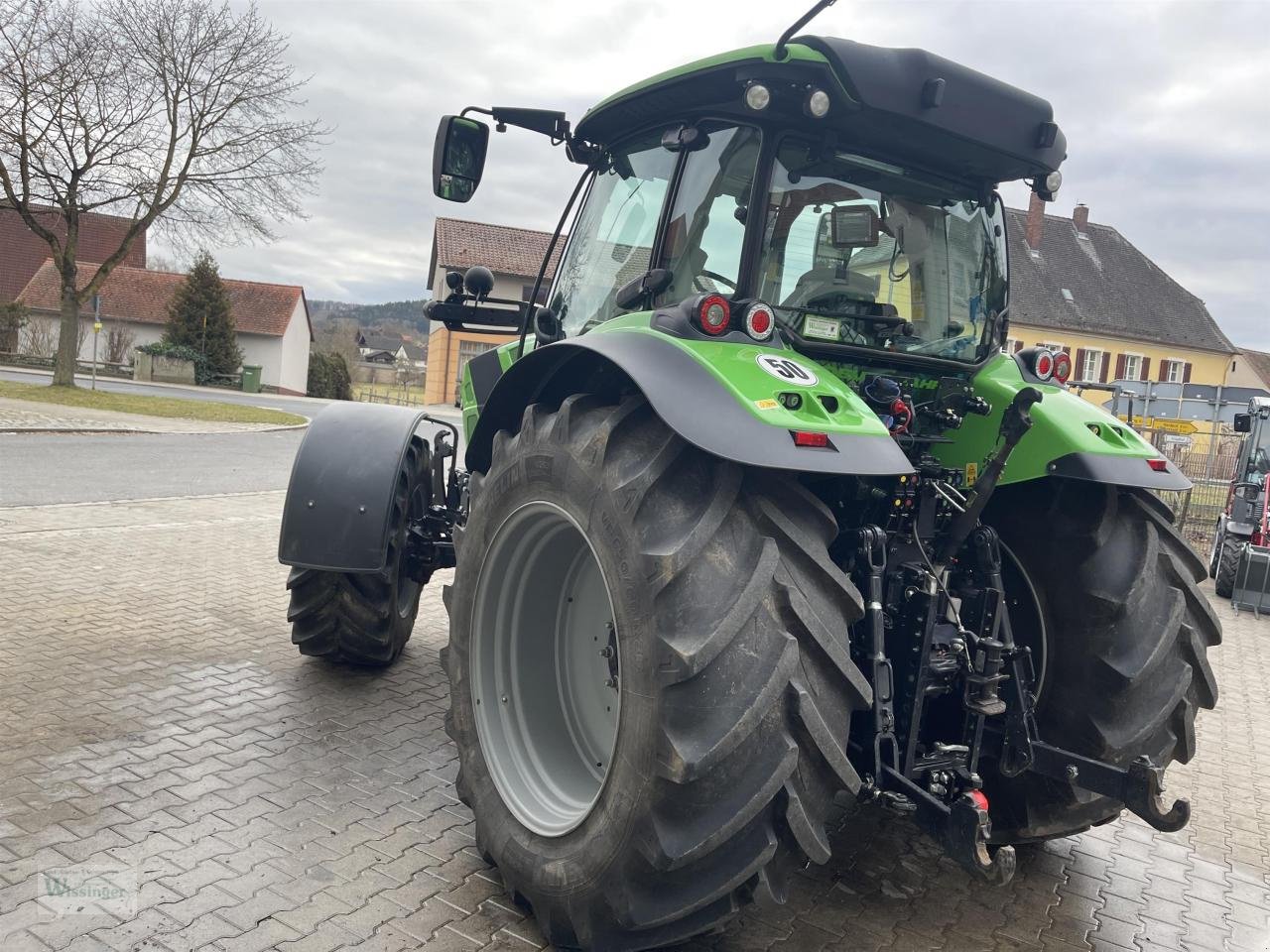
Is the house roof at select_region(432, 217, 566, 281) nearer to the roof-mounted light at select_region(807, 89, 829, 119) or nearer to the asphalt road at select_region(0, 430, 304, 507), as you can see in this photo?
the asphalt road at select_region(0, 430, 304, 507)

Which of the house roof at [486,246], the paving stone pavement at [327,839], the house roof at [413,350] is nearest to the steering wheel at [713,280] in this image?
the paving stone pavement at [327,839]

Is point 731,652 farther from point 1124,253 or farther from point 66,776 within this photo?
point 1124,253

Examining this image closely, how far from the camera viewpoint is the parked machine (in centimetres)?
1209

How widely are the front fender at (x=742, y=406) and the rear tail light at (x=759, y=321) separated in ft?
0.13

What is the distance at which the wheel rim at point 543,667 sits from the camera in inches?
125

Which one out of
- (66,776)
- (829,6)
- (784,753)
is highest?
(829,6)

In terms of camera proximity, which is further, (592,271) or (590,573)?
(592,271)

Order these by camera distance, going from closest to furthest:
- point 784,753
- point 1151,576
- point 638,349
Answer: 1. point 784,753
2. point 638,349
3. point 1151,576

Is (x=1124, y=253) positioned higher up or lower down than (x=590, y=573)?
higher up

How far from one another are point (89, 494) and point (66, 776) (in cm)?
771

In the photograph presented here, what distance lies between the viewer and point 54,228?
145 feet

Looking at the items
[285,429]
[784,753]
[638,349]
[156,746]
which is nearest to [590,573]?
[638,349]

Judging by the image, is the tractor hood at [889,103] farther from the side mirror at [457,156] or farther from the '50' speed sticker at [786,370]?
the '50' speed sticker at [786,370]

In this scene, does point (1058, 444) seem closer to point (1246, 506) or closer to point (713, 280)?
point (713, 280)
